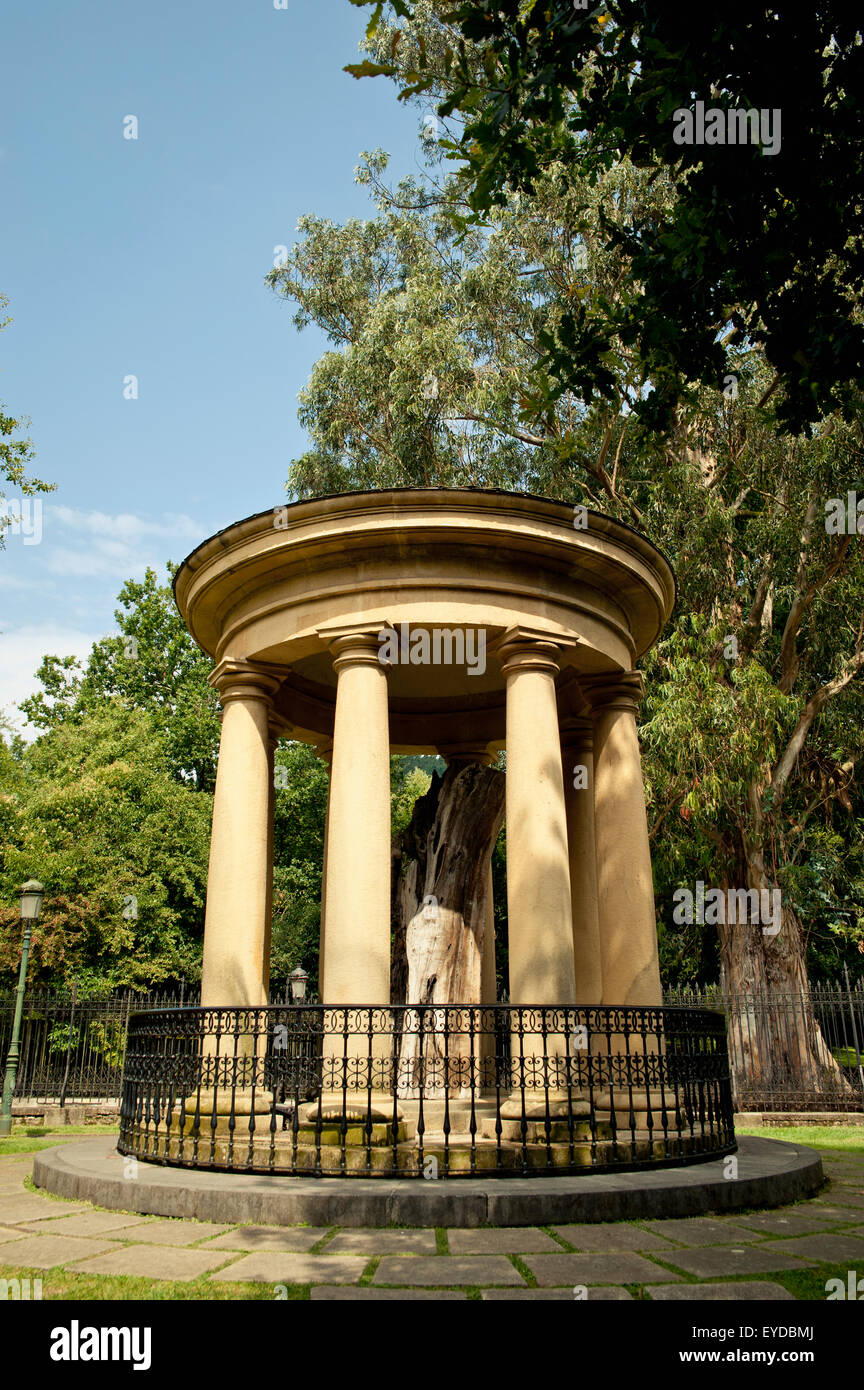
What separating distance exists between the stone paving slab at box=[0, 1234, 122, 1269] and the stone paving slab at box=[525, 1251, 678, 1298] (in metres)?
2.44

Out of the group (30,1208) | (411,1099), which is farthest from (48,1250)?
(411,1099)

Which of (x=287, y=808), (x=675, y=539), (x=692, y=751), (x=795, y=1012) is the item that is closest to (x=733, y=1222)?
(x=692, y=751)

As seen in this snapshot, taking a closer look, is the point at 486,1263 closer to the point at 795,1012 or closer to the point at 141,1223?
the point at 141,1223

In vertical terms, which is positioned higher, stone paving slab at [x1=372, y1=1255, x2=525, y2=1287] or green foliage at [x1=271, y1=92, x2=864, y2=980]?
green foliage at [x1=271, y1=92, x2=864, y2=980]

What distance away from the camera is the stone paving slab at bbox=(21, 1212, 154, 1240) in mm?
5859

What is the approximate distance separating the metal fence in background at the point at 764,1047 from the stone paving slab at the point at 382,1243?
12.7m

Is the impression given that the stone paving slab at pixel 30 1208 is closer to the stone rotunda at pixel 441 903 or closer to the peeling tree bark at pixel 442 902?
the stone rotunda at pixel 441 903

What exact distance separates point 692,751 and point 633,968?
28.3ft

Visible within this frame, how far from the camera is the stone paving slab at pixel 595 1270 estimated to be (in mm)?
4668

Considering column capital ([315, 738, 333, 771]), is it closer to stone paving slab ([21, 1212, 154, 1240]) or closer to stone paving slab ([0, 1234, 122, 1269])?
stone paving slab ([21, 1212, 154, 1240])

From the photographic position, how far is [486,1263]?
5.00 metres

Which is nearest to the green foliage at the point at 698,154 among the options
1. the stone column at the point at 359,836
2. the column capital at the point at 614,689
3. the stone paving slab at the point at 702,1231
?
the stone column at the point at 359,836

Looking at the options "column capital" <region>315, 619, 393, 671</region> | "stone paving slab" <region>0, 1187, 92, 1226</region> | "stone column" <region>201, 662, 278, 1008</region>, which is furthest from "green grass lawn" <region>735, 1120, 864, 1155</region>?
"stone paving slab" <region>0, 1187, 92, 1226</region>

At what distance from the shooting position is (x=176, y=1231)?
19.4ft
